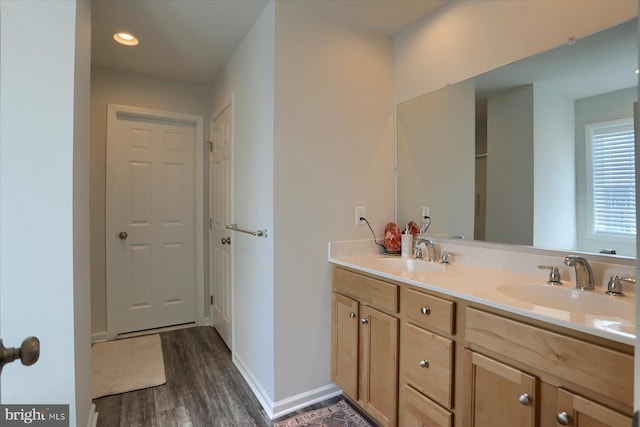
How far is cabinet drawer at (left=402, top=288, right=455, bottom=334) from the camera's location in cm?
129

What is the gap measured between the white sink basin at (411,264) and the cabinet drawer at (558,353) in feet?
2.16

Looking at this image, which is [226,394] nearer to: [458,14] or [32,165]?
[32,165]

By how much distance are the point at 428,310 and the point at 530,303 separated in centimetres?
39

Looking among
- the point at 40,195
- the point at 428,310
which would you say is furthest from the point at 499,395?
the point at 40,195

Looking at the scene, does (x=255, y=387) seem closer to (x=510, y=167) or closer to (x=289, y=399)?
(x=289, y=399)

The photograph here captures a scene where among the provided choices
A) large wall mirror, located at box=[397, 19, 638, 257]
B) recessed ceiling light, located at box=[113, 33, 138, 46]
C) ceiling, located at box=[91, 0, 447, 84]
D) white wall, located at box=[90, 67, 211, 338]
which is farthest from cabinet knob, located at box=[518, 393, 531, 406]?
white wall, located at box=[90, 67, 211, 338]

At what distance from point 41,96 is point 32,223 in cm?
51

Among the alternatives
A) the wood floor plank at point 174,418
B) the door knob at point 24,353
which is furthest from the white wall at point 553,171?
the wood floor plank at point 174,418

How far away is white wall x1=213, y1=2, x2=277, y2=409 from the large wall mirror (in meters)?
1.02

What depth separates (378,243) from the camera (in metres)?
2.22

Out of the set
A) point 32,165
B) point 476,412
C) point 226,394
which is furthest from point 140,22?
point 476,412

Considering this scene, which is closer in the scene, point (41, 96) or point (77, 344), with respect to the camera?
point (41, 96)

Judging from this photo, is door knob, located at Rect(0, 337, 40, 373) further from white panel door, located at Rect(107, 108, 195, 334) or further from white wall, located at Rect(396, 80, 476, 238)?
white panel door, located at Rect(107, 108, 195, 334)

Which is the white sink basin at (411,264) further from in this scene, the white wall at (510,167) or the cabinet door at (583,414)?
the cabinet door at (583,414)
